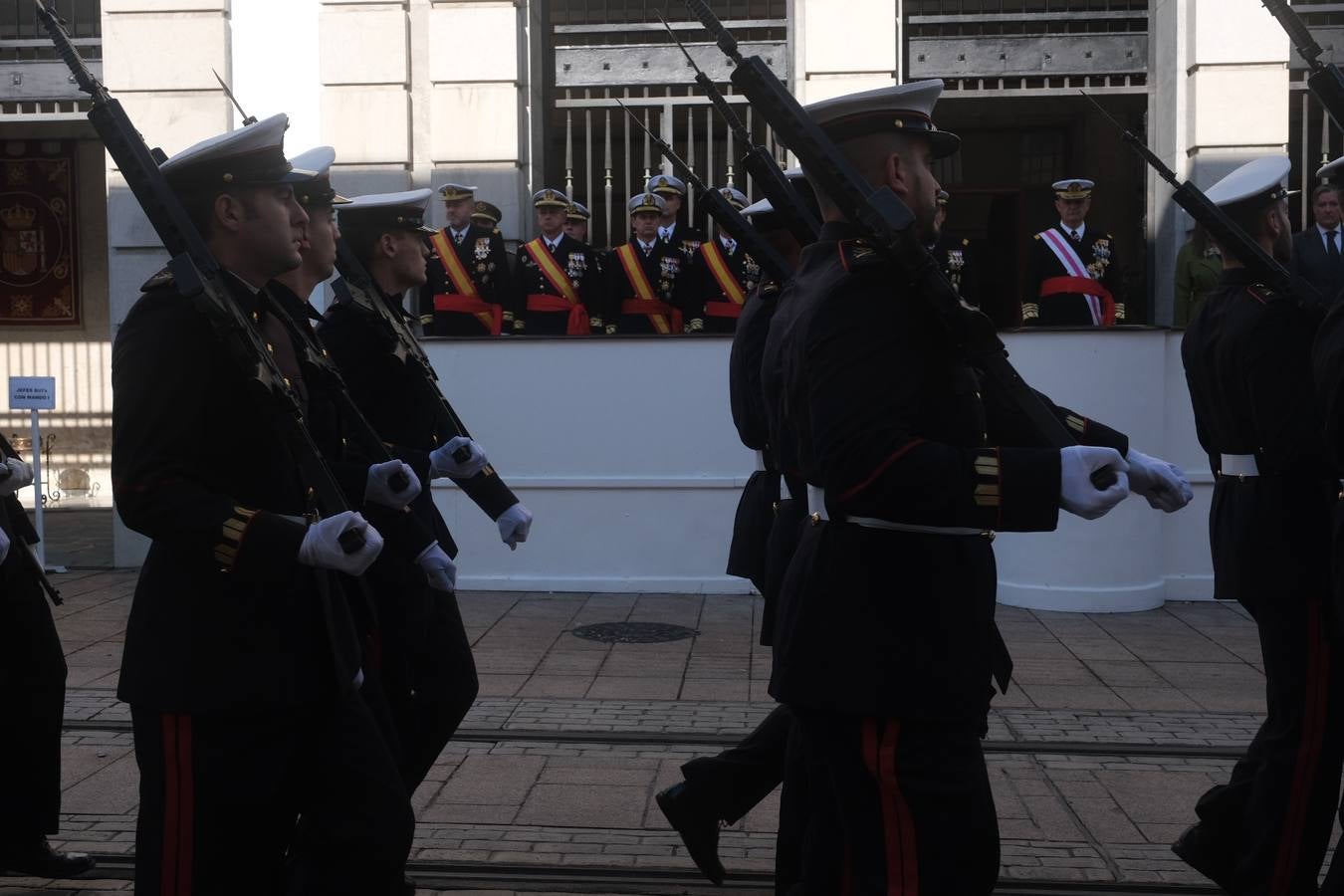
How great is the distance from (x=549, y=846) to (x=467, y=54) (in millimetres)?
6801

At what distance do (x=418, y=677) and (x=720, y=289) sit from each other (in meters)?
5.85

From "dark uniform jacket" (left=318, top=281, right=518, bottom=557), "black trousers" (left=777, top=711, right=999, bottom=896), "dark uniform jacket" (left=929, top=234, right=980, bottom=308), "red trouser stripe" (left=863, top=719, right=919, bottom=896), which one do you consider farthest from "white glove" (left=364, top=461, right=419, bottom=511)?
"dark uniform jacket" (left=929, top=234, right=980, bottom=308)

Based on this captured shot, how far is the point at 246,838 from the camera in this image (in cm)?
264

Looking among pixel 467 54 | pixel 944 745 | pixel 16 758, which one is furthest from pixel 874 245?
pixel 467 54

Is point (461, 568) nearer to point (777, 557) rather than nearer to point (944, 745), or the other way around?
point (777, 557)

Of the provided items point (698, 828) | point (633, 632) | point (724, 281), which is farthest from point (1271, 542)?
point (724, 281)

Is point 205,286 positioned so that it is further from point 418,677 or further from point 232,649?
point 418,677

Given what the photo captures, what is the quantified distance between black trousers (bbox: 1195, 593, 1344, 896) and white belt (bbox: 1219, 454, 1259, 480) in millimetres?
363

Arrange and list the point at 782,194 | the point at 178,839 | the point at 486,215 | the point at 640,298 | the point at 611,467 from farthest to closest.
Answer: the point at 486,215, the point at 640,298, the point at 611,467, the point at 782,194, the point at 178,839

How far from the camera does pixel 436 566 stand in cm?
371

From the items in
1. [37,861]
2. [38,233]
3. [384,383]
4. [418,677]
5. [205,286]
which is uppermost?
[38,233]

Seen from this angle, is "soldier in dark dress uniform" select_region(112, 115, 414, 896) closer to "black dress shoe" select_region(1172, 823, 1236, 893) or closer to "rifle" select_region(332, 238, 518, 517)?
"rifle" select_region(332, 238, 518, 517)

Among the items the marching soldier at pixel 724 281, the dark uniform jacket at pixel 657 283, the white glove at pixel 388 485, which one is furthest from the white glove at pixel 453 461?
the dark uniform jacket at pixel 657 283

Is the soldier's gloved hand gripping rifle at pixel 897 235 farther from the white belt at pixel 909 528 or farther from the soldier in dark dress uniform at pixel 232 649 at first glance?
the soldier in dark dress uniform at pixel 232 649
